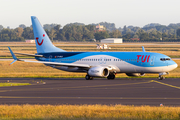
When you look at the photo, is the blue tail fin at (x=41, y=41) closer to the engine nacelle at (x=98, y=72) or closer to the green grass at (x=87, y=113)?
the engine nacelle at (x=98, y=72)

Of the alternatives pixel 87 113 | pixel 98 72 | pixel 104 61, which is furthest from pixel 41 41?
pixel 87 113

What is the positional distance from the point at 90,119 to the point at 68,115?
200 centimetres

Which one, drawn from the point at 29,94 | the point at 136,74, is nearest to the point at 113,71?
the point at 136,74

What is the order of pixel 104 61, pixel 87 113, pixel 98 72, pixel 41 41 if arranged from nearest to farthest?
pixel 87 113 < pixel 98 72 < pixel 104 61 < pixel 41 41

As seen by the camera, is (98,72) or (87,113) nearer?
(87,113)

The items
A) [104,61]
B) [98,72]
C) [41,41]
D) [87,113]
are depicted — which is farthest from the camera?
[41,41]

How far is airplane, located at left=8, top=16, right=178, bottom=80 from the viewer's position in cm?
4809

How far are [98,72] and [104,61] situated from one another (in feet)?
11.3

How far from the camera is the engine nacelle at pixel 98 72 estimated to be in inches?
1916

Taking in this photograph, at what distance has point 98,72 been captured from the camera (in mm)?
48656

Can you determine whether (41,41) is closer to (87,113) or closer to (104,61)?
(104,61)

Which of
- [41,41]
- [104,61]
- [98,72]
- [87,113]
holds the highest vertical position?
[41,41]

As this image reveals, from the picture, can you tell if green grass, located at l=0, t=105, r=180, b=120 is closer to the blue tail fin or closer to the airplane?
the airplane

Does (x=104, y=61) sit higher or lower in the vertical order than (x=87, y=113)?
higher
